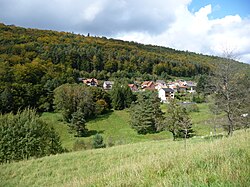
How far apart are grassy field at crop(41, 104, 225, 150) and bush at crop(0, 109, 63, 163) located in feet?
36.6

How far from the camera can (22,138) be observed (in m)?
26.2

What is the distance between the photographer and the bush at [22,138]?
25.2 m

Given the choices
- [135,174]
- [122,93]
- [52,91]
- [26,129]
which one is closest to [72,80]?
[52,91]

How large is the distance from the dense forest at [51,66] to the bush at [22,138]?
31.9 metres

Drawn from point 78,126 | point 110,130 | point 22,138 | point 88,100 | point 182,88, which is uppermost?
point 182,88

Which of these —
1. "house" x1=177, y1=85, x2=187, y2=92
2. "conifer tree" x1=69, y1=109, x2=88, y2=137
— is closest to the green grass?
"conifer tree" x1=69, y1=109, x2=88, y2=137

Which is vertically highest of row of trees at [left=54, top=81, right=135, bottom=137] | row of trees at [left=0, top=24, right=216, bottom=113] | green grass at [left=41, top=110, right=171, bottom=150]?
row of trees at [left=0, top=24, right=216, bottom=113]

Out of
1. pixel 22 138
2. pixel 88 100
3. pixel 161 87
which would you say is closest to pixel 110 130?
pixel 88 100

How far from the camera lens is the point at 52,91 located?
67.8 metres

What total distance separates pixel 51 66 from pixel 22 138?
63641 millimetres

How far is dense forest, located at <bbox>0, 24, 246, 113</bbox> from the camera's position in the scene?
64438 mm

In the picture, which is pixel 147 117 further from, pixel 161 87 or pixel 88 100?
pixel 161 87

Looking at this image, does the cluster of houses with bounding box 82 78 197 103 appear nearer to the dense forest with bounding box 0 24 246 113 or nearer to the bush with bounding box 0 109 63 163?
the dense forest with bounding box 0 24 246 113

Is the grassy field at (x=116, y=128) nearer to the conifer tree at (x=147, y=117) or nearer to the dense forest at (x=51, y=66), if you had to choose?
the conifer tree at (x=147, y=117)
